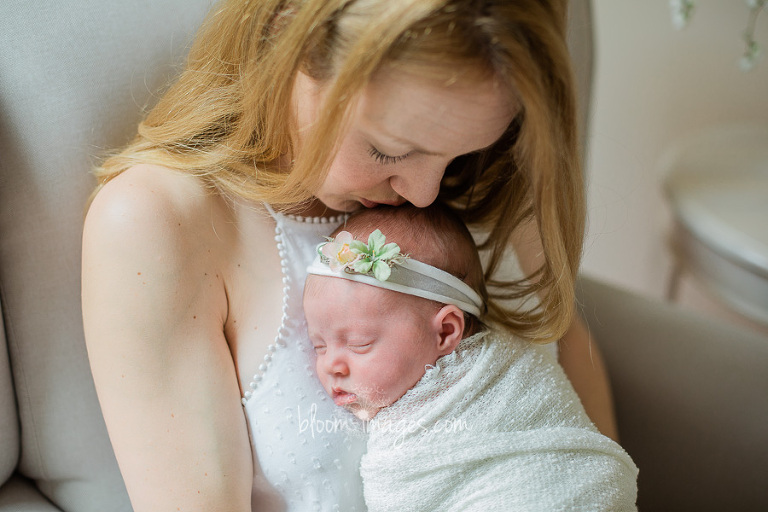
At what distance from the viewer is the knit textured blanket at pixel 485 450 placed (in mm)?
807

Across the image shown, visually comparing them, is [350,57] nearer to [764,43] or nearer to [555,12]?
[555,12]

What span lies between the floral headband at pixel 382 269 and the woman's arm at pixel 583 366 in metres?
0.23

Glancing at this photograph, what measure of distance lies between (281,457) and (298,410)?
0.20 feet

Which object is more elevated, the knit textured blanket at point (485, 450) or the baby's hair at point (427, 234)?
the baby's hair at point (427, 234)

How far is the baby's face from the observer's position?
83 cm

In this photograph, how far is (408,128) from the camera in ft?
2.28

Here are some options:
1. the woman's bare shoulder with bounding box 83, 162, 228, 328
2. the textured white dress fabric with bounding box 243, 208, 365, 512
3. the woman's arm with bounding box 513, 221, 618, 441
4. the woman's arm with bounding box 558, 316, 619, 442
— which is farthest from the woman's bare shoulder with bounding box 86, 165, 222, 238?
the woman's arm with bounding box 558, 316, 619, 442

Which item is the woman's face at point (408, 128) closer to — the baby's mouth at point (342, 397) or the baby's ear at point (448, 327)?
the baby's ear at point (448, 327)

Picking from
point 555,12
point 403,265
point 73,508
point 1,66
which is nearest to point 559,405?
point 403,265

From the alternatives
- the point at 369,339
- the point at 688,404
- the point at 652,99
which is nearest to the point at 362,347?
the point at 369,339

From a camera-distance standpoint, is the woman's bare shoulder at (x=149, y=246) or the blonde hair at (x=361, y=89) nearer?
the blonde hair at (x=361, y=89)

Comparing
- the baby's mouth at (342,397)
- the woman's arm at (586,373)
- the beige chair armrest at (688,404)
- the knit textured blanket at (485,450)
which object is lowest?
the beige chair armrest at (688,404)

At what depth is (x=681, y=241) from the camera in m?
1.62

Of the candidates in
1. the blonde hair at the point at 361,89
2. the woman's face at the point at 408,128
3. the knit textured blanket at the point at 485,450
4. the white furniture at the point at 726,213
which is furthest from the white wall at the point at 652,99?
the woman's face at the point at 408,128
